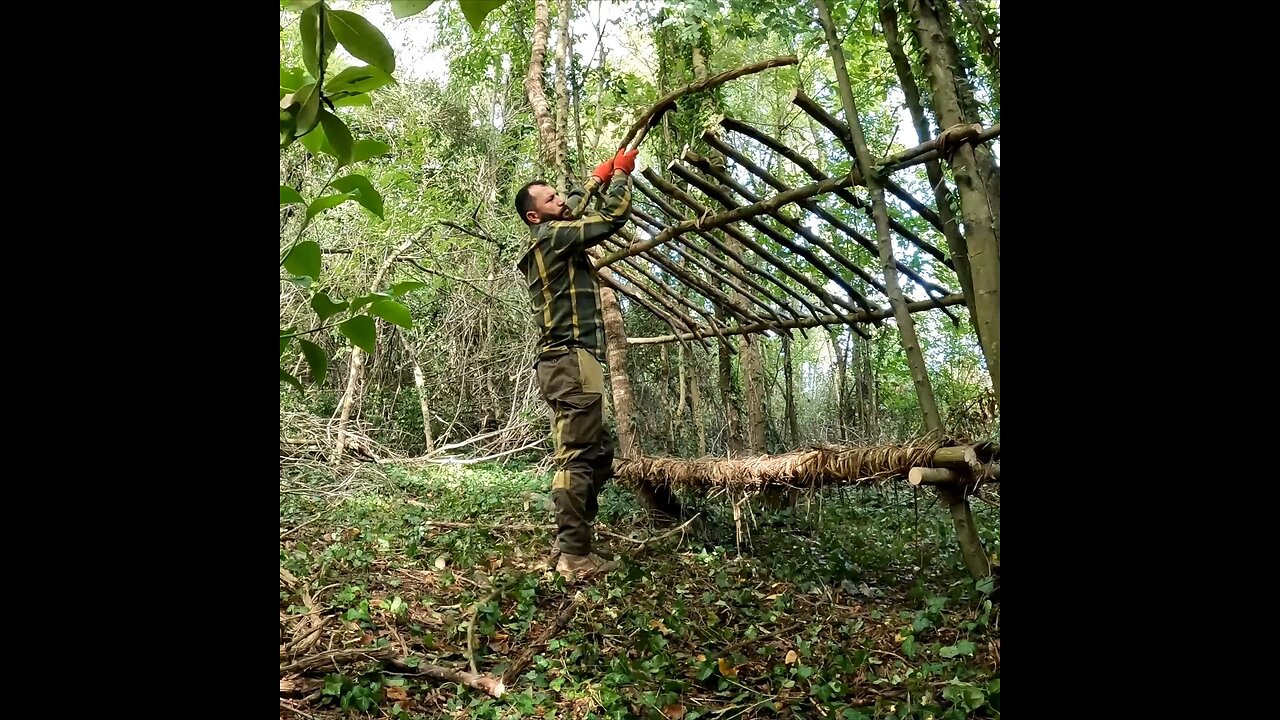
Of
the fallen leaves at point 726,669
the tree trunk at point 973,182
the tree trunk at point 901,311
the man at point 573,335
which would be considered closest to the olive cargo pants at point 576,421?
the man at point 573,335

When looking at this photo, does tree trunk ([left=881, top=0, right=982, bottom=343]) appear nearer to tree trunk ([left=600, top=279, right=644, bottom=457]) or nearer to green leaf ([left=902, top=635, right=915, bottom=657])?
green leaf ([left=902, top=635, right=915, bottom=657])

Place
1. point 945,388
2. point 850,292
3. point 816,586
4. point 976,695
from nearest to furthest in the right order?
point 976,695, point 816,586, point 850,292, point 945,388

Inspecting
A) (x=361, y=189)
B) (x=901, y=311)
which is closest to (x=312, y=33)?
(x=361, y=189)

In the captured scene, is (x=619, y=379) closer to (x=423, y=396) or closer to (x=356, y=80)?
(x=423, y=396)

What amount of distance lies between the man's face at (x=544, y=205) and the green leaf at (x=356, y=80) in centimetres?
304

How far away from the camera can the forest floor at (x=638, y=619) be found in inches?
83.3

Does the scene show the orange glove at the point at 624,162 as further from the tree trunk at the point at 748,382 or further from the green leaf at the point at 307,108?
the green leaf at the point at 307,108

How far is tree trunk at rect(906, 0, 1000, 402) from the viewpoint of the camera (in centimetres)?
239

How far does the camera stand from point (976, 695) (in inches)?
73.5

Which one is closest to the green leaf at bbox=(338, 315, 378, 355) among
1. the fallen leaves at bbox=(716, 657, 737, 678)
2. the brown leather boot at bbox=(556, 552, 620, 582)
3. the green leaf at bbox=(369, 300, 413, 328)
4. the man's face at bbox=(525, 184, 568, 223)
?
the green leaf at bbox=(369, 300, 413, 328)

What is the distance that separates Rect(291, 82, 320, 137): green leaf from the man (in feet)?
9.49
